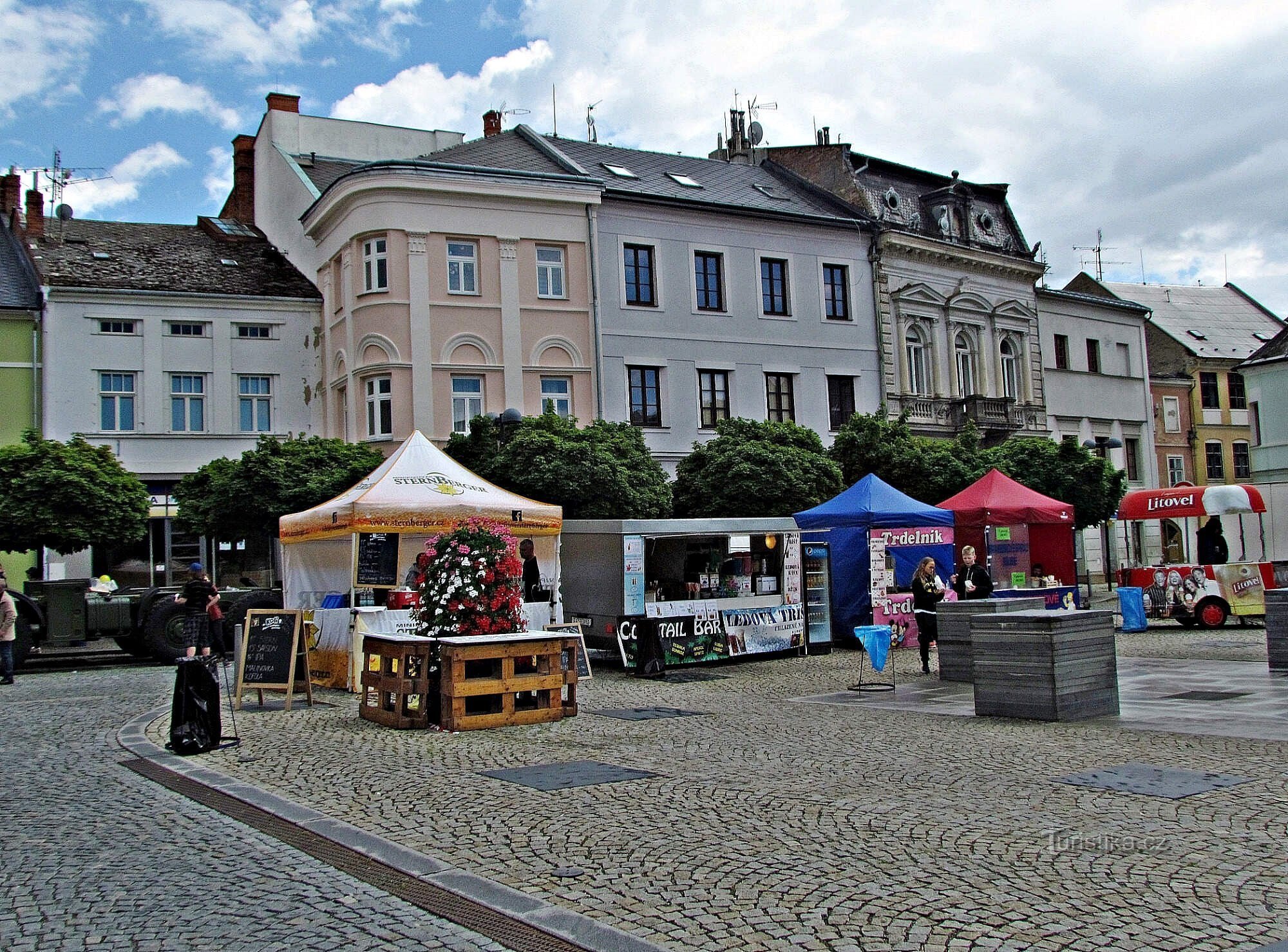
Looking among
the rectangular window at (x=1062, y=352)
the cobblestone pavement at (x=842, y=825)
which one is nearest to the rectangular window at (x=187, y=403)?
the cobblestone pavement at (x=842, y=825)

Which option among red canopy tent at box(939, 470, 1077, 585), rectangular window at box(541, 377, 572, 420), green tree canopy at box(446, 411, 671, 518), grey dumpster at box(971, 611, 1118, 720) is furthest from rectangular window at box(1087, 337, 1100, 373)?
grey dumpster at box(971, 611, 1118, 720)

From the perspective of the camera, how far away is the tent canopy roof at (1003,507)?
23.8 meters

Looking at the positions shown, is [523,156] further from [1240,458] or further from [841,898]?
[1240,458]

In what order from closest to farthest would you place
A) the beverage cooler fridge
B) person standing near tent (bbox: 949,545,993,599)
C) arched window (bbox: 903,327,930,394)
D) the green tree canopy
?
person standing near tent (bbox: 949,545,993,599) < the beverage cooler fridge < the green tree canopy < arched window (bbox: 903,327,930,394)

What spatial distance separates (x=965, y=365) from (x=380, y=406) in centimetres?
2018

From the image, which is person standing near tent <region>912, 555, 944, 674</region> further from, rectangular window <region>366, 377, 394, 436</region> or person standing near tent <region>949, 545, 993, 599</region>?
rectangular window <region>366, 377, 394, 436</region>

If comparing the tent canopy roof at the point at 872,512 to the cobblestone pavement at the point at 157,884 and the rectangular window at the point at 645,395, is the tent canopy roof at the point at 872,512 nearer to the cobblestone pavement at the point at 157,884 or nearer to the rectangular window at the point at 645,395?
the rectangular window at the point at 645,395

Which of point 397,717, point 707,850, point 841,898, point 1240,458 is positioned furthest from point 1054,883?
point 1240,458

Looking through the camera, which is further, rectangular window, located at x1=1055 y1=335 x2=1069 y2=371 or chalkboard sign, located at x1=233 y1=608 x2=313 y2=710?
rectangular window, located at x1=1055 y1=335 x2=1069 y2=371

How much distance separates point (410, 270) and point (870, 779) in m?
24.8

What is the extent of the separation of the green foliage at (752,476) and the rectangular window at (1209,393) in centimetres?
3210

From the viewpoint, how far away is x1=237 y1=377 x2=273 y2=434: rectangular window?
32.8 meters

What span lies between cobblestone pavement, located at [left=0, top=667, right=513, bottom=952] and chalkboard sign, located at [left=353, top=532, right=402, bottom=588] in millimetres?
8019

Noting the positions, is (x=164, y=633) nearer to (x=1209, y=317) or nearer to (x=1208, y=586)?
(x=1208, y=586)
